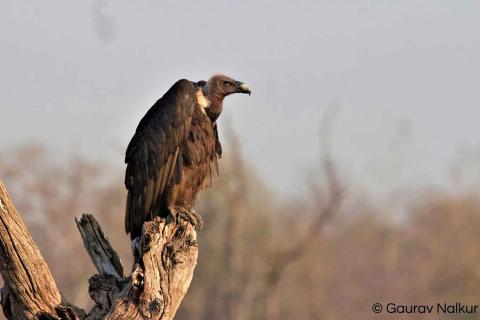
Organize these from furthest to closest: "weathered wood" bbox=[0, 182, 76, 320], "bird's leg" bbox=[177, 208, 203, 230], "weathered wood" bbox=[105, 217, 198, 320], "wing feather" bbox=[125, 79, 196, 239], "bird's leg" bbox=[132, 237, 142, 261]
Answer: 1. "wing feather" bbox=[125, 79, 196, 239]
2. "bird's leg" bbox=[177, 208, 203, 230]
3. "bird's leg" bbox=[132, 237, 142, 261]
4. "weathered wood" bbox=[105, 217, 198, 320]
5. "weathered wood" bbox=[0, 182, 76, 320]

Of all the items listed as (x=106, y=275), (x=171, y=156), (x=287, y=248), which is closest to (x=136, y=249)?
(x=106, y=275)

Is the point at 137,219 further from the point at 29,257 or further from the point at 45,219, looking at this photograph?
the point at 45,219

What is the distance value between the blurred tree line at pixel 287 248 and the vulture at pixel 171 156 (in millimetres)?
18727

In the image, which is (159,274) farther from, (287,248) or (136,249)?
(287,248)

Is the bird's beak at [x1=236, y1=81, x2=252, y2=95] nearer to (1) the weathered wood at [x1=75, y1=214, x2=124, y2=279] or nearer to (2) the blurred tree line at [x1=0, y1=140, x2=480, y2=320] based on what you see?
(1) the weathered wood at [x1=75, y1=214, x2=124, y2=279]

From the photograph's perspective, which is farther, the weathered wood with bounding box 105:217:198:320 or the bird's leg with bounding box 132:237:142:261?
the bird's leg with bounding box 132:237:142:261

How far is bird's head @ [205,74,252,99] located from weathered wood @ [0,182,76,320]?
3.13 metres

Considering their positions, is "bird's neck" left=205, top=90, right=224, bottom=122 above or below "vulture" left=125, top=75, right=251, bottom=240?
above

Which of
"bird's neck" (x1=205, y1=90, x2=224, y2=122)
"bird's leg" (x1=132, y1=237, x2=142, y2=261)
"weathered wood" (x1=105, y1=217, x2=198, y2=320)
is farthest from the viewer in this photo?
"bird's neck" (x1=205, y1=90, x2=224, y2=122)

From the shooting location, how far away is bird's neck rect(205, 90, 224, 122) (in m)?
10.6

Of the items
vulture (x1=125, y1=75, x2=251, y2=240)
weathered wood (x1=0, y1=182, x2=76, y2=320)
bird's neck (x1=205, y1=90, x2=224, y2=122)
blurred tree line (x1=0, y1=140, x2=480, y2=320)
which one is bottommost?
weathered wood (x1=0, y1=182, x2=76, y2=320)

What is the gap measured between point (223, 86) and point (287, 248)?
31.3m

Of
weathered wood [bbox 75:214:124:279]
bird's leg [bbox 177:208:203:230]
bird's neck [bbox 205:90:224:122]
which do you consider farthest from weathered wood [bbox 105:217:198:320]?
bird's neck [bbox 205:90:224:122]

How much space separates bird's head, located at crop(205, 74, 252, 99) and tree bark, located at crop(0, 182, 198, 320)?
6.80 feet
